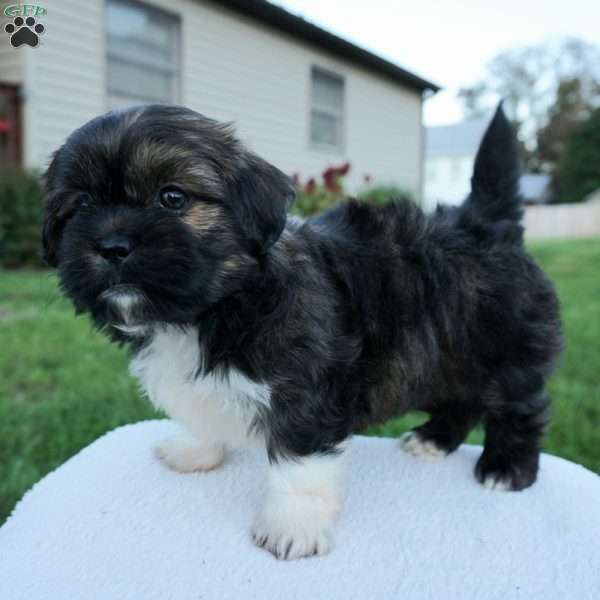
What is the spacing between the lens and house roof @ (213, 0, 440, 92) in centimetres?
1243

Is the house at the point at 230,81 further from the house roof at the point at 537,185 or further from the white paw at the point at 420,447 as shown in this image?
the house roof at the point at 537,185

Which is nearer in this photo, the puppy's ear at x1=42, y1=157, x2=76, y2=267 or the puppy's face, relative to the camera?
the puppy's face

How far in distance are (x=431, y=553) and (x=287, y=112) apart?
12.7 m

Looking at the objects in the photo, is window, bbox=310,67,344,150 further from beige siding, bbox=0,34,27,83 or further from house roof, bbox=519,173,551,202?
house roof, bbox=519,173,551,202

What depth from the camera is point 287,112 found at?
1387 centimetres

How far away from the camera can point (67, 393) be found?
4.71 metres

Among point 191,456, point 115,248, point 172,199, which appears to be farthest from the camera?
point 191,456

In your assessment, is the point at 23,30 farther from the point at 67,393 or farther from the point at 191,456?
the point at 191,456

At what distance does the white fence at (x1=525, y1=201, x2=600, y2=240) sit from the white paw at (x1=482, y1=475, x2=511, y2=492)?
30.4 metres

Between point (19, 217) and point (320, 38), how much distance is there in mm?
8763

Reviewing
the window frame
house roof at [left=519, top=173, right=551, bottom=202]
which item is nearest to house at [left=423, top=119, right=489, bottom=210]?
house roof at [left=519, top=173, right=551, bottom=202]

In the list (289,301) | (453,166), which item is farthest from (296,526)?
(453,166)

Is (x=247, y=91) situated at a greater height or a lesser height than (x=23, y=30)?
greater
